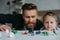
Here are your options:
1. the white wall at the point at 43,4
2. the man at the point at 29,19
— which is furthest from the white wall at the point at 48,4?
the man at the point at 29,19

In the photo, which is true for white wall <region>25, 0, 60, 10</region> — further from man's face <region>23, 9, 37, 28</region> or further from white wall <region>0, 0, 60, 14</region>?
man's face <region>23, 9, 37, 28</region>

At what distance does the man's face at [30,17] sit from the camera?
1421 mm

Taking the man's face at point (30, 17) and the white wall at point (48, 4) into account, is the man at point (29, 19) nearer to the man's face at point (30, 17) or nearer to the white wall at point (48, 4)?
the man's face at point (30, 17)

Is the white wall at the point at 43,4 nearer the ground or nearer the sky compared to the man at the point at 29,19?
nearer the sky

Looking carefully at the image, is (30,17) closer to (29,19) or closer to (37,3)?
(29,19)

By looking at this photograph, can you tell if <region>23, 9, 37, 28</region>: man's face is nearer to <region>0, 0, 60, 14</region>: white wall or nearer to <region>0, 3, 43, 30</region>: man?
<region>0, 3, 43, 30</region>: man

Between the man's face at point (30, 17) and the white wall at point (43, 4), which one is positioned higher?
the white wall at point (43, 4)

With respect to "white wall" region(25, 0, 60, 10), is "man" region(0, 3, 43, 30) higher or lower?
lower

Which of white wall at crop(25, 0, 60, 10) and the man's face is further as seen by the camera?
white wall at crop(25, 0, 60, 10)

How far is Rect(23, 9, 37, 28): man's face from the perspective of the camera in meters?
1.42

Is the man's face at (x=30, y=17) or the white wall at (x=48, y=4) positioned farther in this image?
the white wall at (x=48, y=4)

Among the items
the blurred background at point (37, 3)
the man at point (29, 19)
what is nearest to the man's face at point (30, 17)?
the man at point (29, 19)

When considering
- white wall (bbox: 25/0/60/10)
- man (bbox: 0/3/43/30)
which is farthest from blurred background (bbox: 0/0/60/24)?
man (bbox: 0/3/43/30)

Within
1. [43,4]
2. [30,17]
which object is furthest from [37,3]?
[30,17]
